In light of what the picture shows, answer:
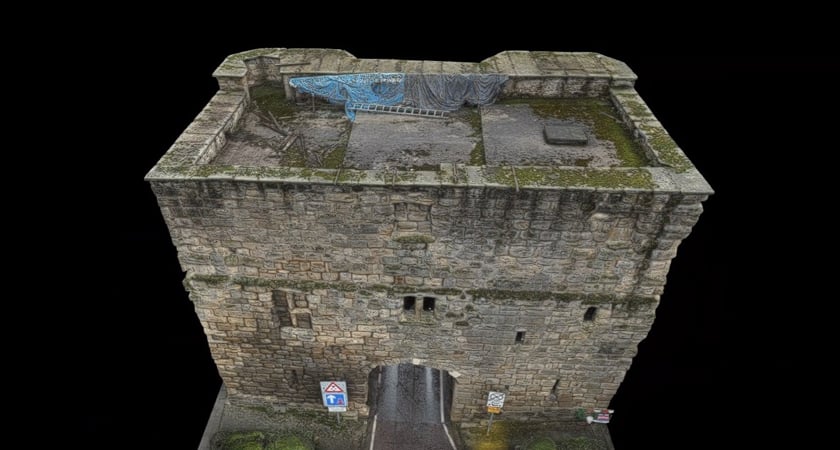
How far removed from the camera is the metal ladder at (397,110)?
1048 centimetres

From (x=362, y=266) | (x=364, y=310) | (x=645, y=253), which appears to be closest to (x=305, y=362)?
(x=364, y=310)

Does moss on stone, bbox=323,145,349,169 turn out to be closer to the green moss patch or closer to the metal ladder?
the metal ladder

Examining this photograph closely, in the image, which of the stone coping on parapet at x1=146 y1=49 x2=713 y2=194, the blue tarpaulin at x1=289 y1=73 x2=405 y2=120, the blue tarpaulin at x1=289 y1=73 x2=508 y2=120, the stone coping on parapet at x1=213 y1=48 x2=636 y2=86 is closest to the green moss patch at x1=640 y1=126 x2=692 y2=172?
the stone coping on parapet at x1=146 y1=49 x2=713 y2=194

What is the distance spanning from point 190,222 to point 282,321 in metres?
2.78

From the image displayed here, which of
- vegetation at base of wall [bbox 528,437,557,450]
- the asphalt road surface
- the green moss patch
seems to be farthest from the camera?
the asphalt road surface

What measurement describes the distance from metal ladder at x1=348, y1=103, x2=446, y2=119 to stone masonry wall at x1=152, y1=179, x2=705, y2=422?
3.58m

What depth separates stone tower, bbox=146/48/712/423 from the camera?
7484 mm

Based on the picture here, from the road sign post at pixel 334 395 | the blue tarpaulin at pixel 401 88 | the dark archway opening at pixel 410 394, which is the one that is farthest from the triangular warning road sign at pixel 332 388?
the blue tarpaulin at pixel 401 88

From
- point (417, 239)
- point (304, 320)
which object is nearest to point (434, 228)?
point (417, 239)

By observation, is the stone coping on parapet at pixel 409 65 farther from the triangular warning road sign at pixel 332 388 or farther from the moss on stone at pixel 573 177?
the triangular warning road sign at pixel 332 388

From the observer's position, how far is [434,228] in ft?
25.7

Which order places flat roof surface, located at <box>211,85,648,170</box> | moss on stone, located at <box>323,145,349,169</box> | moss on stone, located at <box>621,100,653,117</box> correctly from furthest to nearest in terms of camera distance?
1. moss on stone, located at <box>621,100,653,117</box>
2. flat roof surface, located at <box>211,85,648,170</box>
3. moss on stone, located at <box>323,145,349,169</box>

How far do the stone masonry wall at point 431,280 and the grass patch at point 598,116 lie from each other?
1.86m

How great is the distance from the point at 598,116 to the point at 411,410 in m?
8.19
